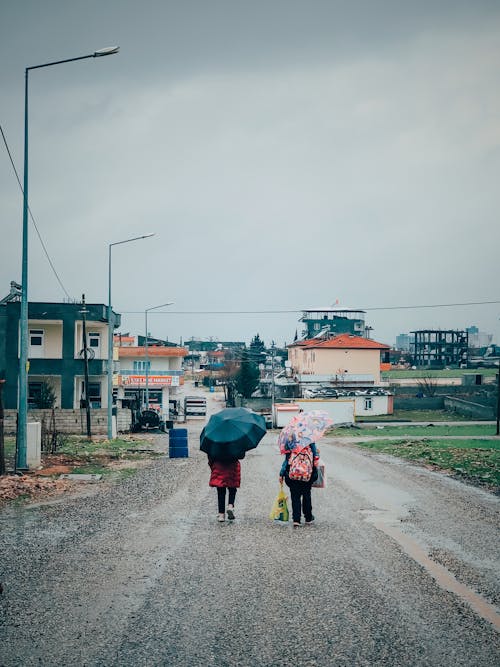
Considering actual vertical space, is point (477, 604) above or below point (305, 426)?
below

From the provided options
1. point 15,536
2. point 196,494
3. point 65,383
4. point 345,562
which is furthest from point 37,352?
point 345,562

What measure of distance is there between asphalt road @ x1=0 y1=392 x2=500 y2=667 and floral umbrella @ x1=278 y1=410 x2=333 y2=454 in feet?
3.99

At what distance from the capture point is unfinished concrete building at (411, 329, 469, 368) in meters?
140

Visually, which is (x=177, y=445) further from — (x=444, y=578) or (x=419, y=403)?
(x=419, y=403)

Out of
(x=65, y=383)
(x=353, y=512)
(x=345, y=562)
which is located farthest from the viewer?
(x=65, y=383)

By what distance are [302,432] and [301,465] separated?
50cm

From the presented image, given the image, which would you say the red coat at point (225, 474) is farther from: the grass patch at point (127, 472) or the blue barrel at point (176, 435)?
the blue barrel at point (176, 435)

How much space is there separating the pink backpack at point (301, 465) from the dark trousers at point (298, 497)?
101 mm

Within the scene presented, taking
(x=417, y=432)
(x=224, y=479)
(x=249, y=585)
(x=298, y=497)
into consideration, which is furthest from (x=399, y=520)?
(x=417, y=432)

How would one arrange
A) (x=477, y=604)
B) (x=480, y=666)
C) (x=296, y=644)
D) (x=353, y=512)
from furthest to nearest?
(x=353, y=512)
(x=477, y=604)
(x=296, y=644)
(x=480, y=666)

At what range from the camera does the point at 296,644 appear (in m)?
5.56

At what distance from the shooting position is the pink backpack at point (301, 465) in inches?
412

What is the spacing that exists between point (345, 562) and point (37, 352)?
47335 millimetres

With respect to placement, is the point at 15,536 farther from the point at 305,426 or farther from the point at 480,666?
the point at 480,666
